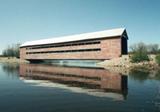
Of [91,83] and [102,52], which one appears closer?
[91,83]

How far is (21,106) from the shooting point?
32.5 feet

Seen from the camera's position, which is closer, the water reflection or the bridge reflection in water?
the bridge reflection in water

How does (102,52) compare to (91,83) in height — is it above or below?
above

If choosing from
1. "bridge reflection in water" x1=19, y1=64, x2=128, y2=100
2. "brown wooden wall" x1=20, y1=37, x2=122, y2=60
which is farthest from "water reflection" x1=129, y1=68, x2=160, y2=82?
"brown wooden wall" x1=20, y1=37, x2=122, y2=60

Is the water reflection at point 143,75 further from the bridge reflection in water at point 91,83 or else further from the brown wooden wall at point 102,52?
the brown wooden wall at point 102,52

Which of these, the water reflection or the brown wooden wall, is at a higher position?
the brown wooden wall

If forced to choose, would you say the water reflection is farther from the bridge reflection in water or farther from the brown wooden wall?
the brown wooden wall

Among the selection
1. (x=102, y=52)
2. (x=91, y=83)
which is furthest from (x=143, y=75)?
(x=102, y=52)

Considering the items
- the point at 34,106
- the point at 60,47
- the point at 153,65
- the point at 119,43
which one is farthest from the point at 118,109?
the point at 60,47

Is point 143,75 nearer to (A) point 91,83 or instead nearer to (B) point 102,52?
(A) point 91,83

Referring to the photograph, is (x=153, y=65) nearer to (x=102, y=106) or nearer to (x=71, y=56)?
(x=71, y=56)

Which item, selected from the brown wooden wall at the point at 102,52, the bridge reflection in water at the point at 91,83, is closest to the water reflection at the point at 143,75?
the bridge reflection in water at the point at 91,83

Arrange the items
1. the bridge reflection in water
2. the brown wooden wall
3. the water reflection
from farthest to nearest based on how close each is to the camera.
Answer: the brown wooden wall
the water reflection
the bridge reflection in water

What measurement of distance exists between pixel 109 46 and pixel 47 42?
21.2m
